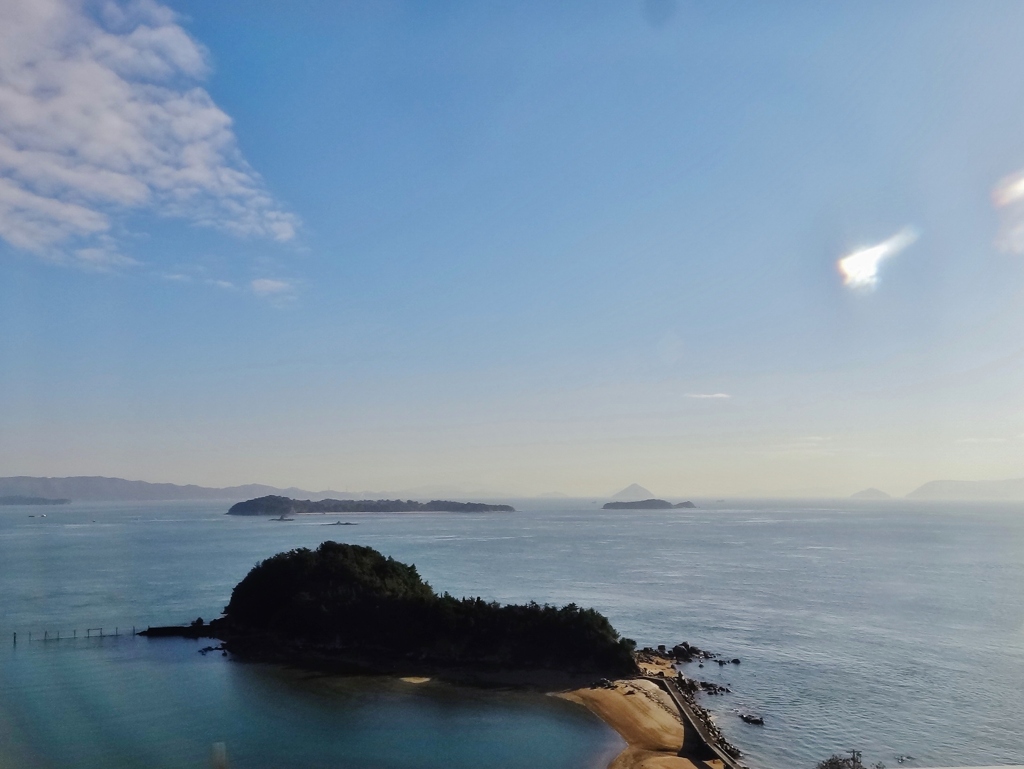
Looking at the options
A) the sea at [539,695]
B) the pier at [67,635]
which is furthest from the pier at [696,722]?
the pier at [67,635]

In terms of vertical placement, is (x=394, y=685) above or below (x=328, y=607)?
below

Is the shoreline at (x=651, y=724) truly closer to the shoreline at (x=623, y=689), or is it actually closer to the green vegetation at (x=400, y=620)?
the shoreline at (x=623, y=689)

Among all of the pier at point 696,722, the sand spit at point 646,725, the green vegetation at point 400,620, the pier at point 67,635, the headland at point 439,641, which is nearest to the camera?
the pier at point 696,722

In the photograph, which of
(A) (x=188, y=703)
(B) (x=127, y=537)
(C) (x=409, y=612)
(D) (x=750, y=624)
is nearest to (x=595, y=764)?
(C) (x=409, y=612)

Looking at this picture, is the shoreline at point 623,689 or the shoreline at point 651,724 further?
the shoreline at point 623,689

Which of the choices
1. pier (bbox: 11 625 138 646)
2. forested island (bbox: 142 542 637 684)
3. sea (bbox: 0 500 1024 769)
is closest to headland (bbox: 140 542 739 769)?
forested island (bbox: 142 542 637 684)

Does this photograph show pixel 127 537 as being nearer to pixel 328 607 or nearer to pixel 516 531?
pixel 516 531

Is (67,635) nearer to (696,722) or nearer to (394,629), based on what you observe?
(394,629)

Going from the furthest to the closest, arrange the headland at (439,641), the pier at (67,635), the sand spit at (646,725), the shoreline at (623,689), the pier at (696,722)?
the pier at (67,635) < the headland at (439,641) < the shoreline at (623,689) < the sand spit at (646,725) < the pier at (696,722)
